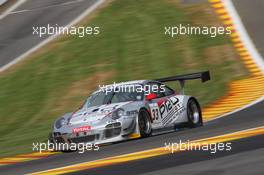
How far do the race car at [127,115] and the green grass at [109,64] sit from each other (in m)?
3.02

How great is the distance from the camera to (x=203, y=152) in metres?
10.3

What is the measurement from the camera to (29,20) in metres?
33.3

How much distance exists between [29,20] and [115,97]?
18.5 metres

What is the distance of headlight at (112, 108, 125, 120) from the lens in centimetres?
1441

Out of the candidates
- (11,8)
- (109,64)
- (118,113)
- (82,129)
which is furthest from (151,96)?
(11,8)

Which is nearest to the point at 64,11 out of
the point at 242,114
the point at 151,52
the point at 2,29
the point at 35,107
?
the point at 2,29

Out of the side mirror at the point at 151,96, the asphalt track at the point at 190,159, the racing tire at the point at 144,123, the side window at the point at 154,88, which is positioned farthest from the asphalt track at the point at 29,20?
the asphalt track at the point at 190,159

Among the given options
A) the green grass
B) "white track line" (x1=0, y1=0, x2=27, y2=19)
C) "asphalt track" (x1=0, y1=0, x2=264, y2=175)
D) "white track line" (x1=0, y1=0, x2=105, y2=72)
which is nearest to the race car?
"asphalt track" (x1=0, y1=0, x2=264, y2=175)

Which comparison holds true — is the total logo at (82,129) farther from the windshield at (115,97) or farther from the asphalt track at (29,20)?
the asphalt track at (29,20)

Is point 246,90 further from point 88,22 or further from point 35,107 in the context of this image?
point 88,22

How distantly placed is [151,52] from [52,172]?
49.9 ft

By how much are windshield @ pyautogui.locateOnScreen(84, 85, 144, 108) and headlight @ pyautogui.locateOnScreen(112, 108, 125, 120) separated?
2.44 ft

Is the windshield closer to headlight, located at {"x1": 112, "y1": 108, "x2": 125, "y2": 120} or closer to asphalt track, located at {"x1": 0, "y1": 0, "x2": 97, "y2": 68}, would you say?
headlight, located at {"x1": 112, "y1": 108, "x2": 125, "y2": 120}

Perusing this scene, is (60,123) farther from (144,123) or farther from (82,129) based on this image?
(144,123)
